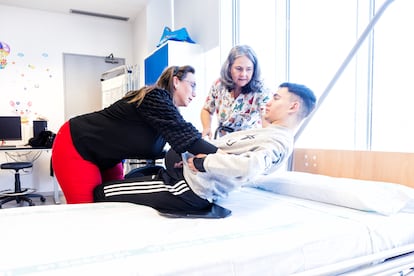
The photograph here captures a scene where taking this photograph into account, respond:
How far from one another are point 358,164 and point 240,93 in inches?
29.7

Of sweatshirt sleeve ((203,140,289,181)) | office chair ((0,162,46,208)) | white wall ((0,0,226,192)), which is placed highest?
white wall ((0,0,226,192))

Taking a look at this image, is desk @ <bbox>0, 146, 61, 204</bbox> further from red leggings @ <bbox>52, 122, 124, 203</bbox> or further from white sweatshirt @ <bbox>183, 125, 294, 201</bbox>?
white sweatshirt @ <bbox>183, 125, 294, 201</bbox>

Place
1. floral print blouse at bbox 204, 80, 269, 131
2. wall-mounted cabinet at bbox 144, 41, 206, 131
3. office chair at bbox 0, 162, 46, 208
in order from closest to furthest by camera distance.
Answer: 1. floral print blouse at bbox 204, 80, 269, 131
2. wall-mounted cabinet at bbox 144, 41, 206, 131
3. office chair at bbox 0, 162, 46, 208

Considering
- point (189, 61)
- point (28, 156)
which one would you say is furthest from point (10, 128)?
point (189, 61)

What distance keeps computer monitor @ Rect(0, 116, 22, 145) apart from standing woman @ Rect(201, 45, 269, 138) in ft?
10.8

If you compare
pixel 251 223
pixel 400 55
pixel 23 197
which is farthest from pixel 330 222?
pixel 23 197

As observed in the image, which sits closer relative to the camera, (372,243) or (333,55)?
(372,243)

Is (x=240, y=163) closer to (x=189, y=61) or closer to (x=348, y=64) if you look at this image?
(x=348, y=64)

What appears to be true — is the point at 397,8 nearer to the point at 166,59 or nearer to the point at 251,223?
the point at 251,223

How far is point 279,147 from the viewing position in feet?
4.21

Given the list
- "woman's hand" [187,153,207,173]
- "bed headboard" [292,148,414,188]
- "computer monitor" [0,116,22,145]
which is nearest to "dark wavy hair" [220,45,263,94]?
"bed headboard" [292,148,414,188]

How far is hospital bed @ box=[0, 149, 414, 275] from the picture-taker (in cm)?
79

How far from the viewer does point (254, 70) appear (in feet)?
6.06

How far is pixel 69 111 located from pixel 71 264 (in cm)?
443
